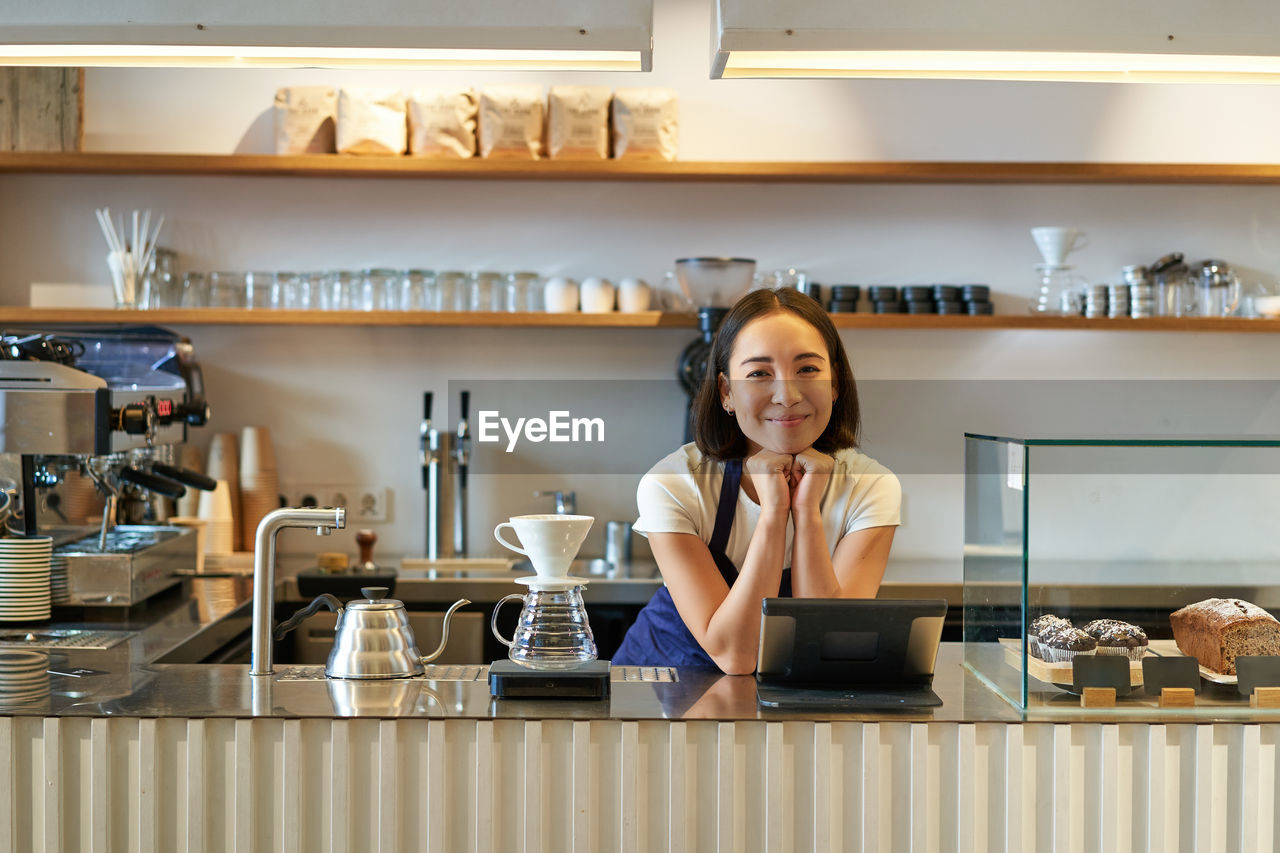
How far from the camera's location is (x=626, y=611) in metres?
3.28

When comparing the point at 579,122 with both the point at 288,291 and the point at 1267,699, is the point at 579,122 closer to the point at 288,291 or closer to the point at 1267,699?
the point at 288,291

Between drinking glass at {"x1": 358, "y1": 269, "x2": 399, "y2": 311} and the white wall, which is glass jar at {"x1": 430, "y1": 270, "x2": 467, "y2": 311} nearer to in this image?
drinking glass at {"x1": 358, "y1": 269, "x2": 399, "y2": 311}

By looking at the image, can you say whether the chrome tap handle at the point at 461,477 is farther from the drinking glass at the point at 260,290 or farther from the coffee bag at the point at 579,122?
the coffee bag at the point at 579,122

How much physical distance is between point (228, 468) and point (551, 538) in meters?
2.30

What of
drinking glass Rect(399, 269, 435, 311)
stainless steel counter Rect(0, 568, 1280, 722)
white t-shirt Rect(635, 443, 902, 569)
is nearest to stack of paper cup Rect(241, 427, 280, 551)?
drinking glass Rect(399, 269, 435, 311)

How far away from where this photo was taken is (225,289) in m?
3.55

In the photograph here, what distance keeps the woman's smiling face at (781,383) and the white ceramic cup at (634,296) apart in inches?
63.6

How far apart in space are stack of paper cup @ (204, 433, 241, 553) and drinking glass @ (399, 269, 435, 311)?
2.35 feet

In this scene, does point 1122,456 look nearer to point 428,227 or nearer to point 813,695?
point 813,695

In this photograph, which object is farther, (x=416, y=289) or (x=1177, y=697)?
(x=416, y=289)

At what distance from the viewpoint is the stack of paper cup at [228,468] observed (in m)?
3.63

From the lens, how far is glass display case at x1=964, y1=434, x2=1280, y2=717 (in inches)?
62.1

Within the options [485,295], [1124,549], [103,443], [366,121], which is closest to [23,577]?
[103,443]

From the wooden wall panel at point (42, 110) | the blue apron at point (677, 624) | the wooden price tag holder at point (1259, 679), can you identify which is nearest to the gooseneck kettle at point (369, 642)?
the blue apron at point (677, 624)
